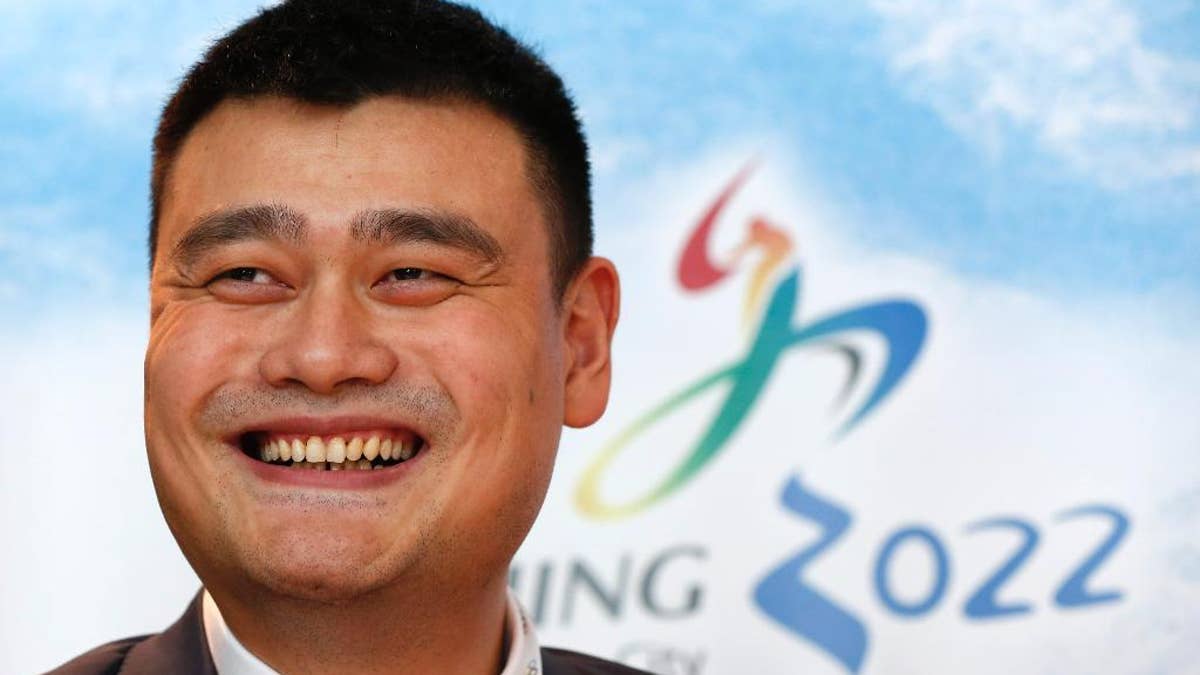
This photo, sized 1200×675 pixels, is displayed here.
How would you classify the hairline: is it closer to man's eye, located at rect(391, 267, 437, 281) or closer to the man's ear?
the man's ear

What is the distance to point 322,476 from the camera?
5.11 ft

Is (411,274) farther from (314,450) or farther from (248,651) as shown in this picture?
(248,651)

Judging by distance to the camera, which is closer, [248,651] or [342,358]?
[342,358]

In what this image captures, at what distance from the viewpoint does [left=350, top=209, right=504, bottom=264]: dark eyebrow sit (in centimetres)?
158

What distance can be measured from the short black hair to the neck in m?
0.37

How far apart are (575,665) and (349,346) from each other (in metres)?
0.70

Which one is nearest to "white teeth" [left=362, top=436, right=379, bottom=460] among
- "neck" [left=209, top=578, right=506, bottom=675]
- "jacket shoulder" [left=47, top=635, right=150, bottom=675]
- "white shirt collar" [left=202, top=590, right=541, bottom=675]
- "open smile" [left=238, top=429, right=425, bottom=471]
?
"open smile" [left=238, top=429, right=425, bottom=471]

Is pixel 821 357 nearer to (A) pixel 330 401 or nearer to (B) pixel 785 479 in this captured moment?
(B) pixel 785 479

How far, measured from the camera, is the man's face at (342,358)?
1546 mm

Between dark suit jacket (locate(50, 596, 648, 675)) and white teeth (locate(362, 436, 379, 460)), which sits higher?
white teeth (locate(362, 436, 379, 460))

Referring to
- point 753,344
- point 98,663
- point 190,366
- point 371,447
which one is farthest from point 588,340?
point 753,344

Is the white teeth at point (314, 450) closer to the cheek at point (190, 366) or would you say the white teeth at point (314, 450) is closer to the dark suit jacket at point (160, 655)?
the cheek at point (190, 366)

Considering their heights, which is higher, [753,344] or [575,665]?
[753,344]

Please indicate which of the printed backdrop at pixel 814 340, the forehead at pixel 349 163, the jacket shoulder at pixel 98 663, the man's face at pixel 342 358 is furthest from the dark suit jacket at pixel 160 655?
the printed backdrop at pixel 814 340
